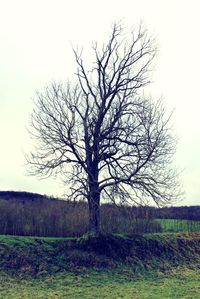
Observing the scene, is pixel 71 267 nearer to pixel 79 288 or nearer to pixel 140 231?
pixel 79 288

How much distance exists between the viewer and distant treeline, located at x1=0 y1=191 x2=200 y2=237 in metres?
31.3

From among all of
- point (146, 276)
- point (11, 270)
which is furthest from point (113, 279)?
point (11, 270)

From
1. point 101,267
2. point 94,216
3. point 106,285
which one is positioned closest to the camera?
point 106,285

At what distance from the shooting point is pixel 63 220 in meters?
32.4

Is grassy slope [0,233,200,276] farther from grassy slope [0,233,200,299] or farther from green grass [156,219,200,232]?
green grass [156,219,200,232]

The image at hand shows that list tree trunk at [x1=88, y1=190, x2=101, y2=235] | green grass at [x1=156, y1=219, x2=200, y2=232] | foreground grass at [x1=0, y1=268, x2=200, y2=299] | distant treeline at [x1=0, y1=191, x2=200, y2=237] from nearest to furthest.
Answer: foreground grass at [x1=0, y1=268, x2=200, y2=299], tree trunk at [x1=88, y1=190, x2=101, y2=235], distant treeline at [x1=0, y1=191, x2=200, y2=237], green grass at [x1=156, y1=219, x2=200, y2=232]

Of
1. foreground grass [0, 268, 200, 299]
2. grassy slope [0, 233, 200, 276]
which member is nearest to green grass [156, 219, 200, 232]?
grassy slope [0, 233, 200, 276]

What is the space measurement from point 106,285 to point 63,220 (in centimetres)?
1073

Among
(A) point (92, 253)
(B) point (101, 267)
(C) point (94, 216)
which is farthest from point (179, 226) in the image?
(B) point (101, 267)

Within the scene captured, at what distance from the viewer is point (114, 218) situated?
3491 centimetres

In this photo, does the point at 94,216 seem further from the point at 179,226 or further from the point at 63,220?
the point at 179,226

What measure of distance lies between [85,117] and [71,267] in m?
10.2

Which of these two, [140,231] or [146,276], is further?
[140,231]

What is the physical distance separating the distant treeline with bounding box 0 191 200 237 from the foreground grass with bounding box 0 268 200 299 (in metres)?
5.46
